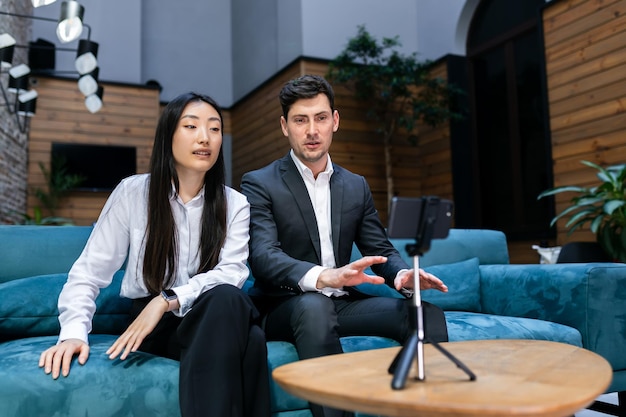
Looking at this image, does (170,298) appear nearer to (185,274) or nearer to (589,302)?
(185,274)

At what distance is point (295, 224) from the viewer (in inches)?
72.7

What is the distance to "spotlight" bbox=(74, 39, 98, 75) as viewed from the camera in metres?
4.90

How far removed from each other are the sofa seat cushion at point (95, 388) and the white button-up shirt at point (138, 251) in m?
0.14

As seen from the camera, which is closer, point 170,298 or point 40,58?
point 170,298

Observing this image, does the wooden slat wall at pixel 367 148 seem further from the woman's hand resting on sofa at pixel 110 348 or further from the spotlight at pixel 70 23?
the woman's hand resting on sofa at pixel 110 348

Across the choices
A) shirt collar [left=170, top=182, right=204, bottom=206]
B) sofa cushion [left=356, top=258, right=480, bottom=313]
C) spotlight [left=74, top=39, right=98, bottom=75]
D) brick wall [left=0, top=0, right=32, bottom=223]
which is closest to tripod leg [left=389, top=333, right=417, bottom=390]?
shirt collar [left=170, top=182, right=204, bottom=206]

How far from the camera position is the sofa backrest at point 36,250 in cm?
198

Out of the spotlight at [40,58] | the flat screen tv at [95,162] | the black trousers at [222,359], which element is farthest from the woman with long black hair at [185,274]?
the spotlight at [40,58]

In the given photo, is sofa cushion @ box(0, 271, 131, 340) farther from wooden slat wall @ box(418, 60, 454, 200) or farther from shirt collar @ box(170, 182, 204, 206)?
wooden slat wall @ box(418, 60, 454, 200)

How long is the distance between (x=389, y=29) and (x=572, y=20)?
7.89ft

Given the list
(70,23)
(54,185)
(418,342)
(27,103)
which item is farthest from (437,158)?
(418,342)

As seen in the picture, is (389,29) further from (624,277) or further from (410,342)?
(410,342)

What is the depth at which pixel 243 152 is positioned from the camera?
799cm

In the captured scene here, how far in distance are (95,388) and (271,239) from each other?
2.14 feet
